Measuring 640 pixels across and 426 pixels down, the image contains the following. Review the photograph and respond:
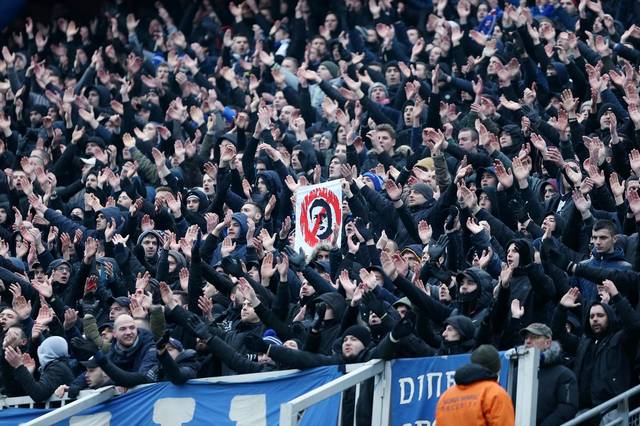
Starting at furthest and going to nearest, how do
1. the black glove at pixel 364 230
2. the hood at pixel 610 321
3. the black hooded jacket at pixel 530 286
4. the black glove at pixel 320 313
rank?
the black glove at pixel 364 230, the black glove at pixel 320 313, the black hooded jacket at pixel 530 286, the hood at pixel 610 321

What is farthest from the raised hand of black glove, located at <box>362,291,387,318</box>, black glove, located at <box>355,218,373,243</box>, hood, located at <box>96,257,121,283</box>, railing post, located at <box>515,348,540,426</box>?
hood, located at <box>96,257,121,283</box>

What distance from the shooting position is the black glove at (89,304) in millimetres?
12898

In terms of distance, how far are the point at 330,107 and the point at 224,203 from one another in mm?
2012

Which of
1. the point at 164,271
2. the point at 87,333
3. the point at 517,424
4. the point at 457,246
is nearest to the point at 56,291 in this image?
the point at 164,271

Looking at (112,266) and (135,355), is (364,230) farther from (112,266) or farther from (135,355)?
(112,266)

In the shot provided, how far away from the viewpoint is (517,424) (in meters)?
8.53

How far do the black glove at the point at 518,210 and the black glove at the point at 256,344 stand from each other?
2.66m

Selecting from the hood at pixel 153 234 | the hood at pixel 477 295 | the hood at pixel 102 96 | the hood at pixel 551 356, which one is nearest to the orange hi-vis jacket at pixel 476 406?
the hood at pixel 551 356

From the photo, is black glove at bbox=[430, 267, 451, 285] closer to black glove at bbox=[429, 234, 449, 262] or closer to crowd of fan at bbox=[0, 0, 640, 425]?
crowd of fan at bbox=[0, 0, 640, 425]

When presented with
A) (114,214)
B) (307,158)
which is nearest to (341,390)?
(114,214)

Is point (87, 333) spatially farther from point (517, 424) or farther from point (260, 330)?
point (517, 424)

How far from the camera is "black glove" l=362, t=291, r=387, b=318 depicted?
395 inches

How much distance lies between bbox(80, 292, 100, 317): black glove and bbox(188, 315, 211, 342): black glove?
2.23m

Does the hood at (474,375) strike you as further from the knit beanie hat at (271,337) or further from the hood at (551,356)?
the knit beanie hat at (271,337)
